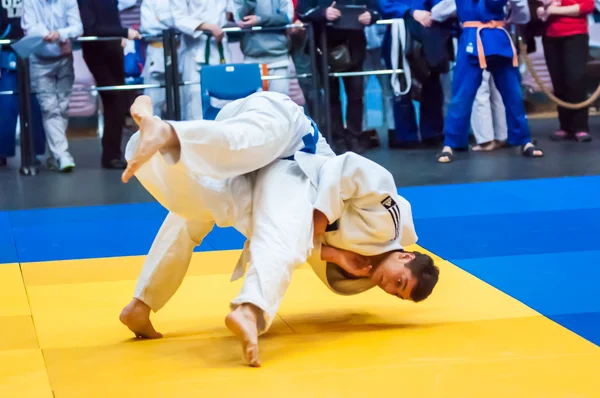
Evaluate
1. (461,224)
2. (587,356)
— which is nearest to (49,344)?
(587,356)

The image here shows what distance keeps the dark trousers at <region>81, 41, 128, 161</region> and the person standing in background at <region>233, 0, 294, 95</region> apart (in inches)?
47.8

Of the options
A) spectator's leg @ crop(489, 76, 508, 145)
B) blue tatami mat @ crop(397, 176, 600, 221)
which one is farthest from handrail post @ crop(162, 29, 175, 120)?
spectator's leg @ crop(489, 76, 508, 145)

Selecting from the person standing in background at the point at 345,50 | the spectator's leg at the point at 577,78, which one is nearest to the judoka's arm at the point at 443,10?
the person standing in background at the point at 345,50

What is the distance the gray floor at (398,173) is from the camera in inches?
319

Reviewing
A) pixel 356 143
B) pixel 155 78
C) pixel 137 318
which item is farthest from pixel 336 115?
pixel 137 318

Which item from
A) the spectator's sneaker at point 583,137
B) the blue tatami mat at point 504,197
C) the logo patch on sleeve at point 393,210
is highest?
the logo patch on sleeve at point 393,210

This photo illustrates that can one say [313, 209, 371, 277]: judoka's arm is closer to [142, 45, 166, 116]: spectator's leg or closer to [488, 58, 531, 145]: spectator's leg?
[488, 58, 531, 145]: spectator's leg

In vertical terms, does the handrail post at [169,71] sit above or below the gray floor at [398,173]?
above

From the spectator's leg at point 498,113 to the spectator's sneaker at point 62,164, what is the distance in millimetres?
4243

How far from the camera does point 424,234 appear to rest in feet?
19.5

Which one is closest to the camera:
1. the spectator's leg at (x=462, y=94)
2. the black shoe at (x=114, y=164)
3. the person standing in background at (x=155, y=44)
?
the spectator's leg at (x=462, y=94)

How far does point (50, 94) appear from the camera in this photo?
9.24 meters

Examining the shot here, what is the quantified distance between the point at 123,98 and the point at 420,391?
706 cm

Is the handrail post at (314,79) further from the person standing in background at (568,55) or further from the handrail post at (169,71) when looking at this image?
the person standing in background at (568,55)
